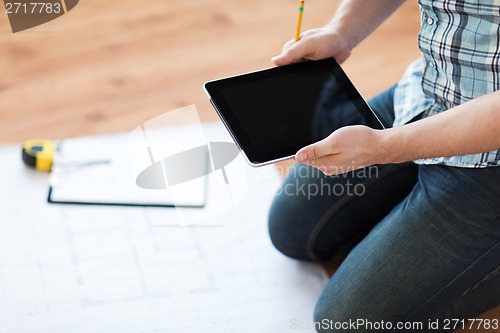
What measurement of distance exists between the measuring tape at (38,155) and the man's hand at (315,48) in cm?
55

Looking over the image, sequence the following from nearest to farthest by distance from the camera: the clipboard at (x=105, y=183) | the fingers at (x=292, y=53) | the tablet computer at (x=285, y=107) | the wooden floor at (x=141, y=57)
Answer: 1. the tablet computer at (x=285, y=107)
2. the fingers at (x=292, y=53)
3. the clipboard at (x=105, y=183)
4. the wooden floor at (x=141, y=57)

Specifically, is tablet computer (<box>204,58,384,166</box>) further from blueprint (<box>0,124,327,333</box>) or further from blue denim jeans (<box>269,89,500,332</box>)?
blueprint (<box>0,124,327,333</box>)

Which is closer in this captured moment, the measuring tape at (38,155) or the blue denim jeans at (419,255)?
the blue denim jeans at (419,255)

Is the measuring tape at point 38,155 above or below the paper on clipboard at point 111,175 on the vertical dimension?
above

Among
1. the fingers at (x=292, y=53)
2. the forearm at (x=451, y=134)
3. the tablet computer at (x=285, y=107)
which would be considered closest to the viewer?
the forearm at (x=451, y=134)

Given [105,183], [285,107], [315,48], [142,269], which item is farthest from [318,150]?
[105,183]

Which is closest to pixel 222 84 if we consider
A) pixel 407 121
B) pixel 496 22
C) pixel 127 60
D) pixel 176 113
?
pixel 407 121

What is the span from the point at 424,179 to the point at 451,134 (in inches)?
6.9

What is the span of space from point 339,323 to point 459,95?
1.29 ft

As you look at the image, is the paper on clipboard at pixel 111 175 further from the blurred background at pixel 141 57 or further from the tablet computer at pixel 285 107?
the tablet computer at pixel 285 107

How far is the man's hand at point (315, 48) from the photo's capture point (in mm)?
1180

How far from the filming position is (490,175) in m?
1.07

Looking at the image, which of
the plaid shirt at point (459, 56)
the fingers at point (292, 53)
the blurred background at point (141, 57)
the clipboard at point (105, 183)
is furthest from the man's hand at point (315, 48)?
the blurred background at point (141, 57)

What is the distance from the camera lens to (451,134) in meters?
0.99
